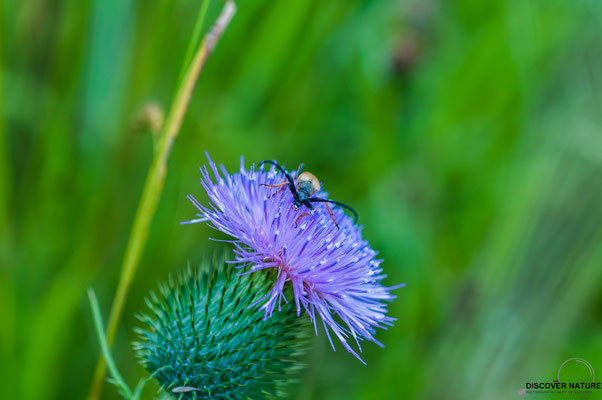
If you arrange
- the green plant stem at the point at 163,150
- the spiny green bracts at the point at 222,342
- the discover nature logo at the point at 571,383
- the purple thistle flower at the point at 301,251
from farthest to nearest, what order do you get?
the discover nature logo at the point at 571,383, the green plant stem at the point at 163,150, the spiny green bracts at the point at 222,342, the purple thistle flower at the point at 301,251

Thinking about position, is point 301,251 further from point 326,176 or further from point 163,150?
point 326,176

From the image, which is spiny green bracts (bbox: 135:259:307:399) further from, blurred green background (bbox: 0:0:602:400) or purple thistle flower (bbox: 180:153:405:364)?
blurred green background (bbox: 0:0:602:400)

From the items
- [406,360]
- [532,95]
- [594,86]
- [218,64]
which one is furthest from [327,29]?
[406,360]

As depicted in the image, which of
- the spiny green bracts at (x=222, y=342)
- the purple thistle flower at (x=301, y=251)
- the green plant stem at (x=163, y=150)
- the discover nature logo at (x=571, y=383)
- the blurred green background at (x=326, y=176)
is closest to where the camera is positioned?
the purple thistle flower at (x=301, y=251)

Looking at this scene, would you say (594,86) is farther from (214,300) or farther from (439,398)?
(214,300)

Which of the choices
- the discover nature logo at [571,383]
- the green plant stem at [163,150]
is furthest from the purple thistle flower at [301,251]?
the discover nature logo at [571,383]

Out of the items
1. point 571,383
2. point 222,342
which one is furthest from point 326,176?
point 222,342

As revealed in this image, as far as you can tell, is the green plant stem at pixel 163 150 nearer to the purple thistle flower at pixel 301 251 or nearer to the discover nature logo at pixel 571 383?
the purple thistle flower at pixel 301 251
